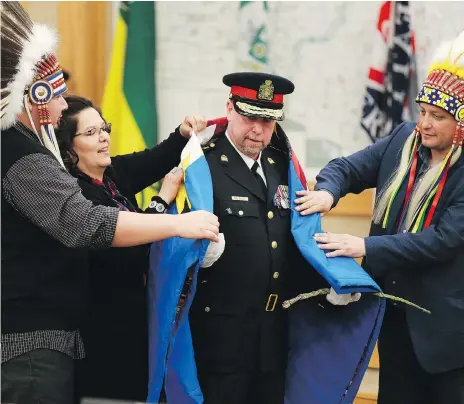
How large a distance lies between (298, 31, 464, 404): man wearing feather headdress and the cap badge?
34 cm

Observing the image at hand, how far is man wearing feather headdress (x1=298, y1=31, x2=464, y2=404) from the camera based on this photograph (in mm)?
2215

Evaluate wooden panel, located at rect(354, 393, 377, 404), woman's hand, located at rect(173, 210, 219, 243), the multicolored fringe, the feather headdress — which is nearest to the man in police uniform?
woman's hand, located at rect(173, 210, 219, 243)

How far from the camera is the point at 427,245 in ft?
7.22

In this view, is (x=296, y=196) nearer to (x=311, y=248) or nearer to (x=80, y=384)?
(x=311, y=248)

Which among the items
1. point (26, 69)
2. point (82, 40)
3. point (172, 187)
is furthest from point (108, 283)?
point (82, 40)

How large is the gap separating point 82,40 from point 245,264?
2.51m

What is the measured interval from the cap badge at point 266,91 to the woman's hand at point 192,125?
240mm

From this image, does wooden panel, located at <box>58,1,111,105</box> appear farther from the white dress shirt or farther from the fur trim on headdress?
the fur trim on headdress

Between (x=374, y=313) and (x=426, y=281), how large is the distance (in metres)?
0.21

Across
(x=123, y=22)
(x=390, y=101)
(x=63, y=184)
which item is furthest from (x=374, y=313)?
(x=123, y=22)

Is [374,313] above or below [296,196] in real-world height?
below

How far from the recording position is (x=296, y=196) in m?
2.29

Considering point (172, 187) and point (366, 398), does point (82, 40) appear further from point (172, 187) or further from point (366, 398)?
point (366, 398)

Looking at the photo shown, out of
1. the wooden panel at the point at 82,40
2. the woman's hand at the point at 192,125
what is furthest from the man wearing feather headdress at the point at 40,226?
the wooden panel at the point at 82,40
